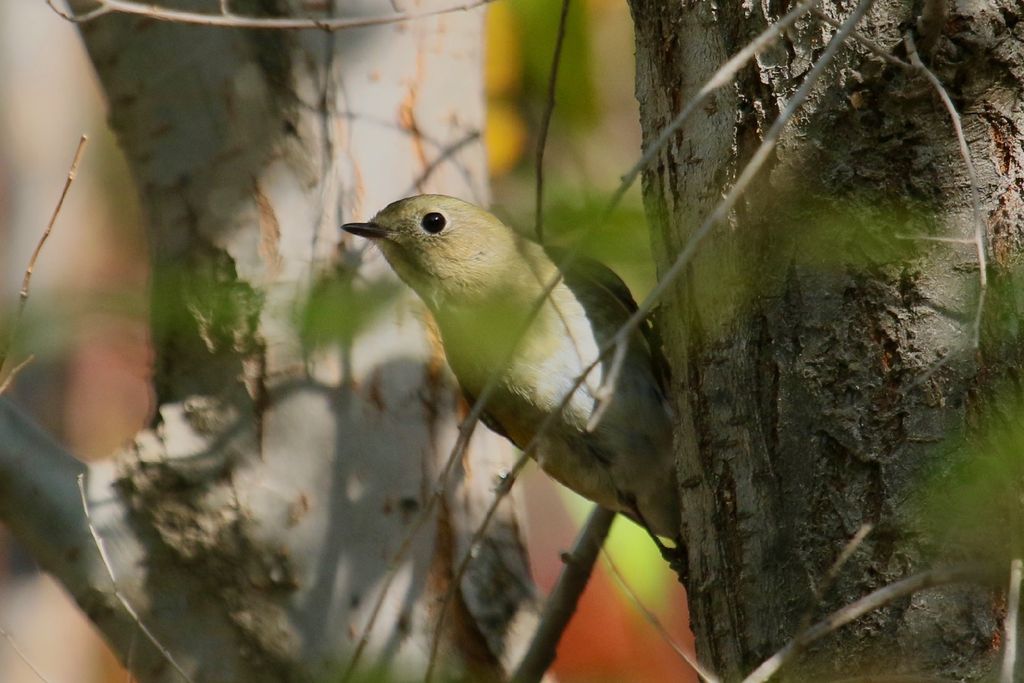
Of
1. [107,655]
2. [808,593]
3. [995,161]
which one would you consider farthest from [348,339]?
[107,655]

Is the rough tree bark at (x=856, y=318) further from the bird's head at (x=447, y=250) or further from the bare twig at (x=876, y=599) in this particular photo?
the bird's head at (x=447, y=250)

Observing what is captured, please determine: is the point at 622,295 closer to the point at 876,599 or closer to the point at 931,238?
the point at 931,238

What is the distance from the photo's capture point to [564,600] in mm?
3639

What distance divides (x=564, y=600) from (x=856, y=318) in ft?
6.02

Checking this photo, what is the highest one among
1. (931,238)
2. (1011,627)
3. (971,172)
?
(971,172)

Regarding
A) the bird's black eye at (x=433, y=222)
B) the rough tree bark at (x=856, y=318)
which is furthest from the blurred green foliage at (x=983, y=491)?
the bird's black eye at (x=433, y=222)

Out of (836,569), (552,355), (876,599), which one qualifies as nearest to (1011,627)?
(876,599)

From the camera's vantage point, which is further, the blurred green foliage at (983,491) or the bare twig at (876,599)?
the blurred green foliage at (983,491)

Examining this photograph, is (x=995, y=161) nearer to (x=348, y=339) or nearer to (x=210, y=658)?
(x=348, y=339)

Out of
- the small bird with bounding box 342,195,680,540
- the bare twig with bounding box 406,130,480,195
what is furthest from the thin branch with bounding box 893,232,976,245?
A: the bare twig with bounding box 406,130,480,195

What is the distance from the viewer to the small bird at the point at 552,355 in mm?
3393

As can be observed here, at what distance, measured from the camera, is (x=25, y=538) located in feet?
11.0

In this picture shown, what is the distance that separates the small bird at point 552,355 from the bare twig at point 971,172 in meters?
1.37

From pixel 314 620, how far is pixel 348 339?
4.66 feet
